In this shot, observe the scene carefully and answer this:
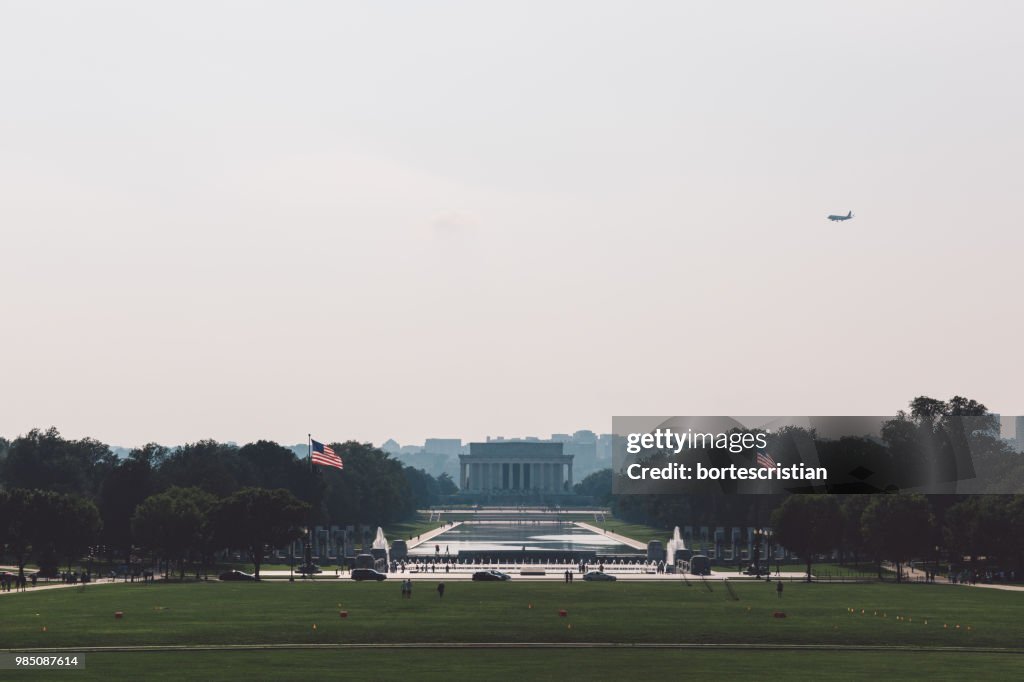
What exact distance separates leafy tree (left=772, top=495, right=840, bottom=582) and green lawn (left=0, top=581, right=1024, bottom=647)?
1879 cm

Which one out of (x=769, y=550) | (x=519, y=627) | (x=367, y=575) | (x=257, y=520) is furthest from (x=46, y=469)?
(x=519, y=627)

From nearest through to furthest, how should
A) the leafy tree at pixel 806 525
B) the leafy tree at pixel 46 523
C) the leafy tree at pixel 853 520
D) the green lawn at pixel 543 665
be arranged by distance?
the green lawn at pixel 543 665, the leafy tree at pixel 46 523, the leafy tree at pixel 806 525, the leafy tree at pixel 853 520

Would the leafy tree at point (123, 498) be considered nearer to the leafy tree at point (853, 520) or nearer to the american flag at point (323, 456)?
the american flag at point (323, 456)

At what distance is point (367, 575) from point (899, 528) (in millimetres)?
47555

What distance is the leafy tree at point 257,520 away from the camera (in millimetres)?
128125

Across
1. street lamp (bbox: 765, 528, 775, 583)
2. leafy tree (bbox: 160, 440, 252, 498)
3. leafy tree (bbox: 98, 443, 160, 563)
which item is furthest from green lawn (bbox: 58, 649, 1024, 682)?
leafy tree (bbox: 160, 440, 252, 498)

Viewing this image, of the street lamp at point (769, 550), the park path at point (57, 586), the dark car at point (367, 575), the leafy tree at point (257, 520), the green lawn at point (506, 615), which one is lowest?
the park path at point (57, 586)

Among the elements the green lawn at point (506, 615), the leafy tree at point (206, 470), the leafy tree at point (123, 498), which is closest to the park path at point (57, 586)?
the green lawn at point (506, 615)

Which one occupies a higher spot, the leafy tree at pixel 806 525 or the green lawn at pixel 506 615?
the leafy tree at pixel 806 525

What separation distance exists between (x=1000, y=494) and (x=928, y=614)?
55943mm

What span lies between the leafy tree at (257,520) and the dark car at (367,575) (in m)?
7.93

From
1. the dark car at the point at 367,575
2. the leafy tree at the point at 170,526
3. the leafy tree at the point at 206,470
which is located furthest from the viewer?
the leafy tree at the point at 206,470

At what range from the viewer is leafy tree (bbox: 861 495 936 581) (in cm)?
12794

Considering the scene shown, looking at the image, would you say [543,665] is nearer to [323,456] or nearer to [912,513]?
[323,456]
